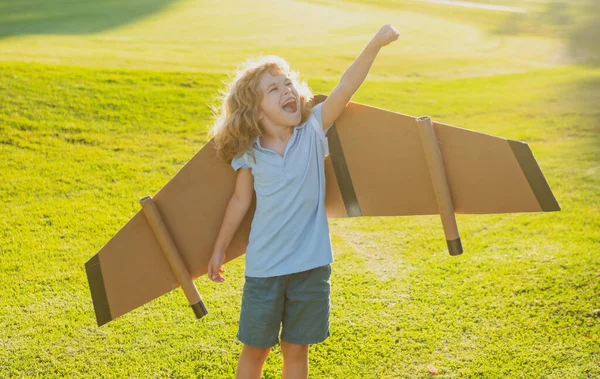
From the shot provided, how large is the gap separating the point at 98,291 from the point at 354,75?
134 centimetres

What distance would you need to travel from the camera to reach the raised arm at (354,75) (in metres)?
2.54

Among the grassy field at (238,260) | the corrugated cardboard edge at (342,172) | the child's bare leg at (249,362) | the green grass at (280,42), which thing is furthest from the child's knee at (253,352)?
the green grass at (280,42)

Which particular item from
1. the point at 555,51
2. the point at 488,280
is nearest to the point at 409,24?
the point at 555,51

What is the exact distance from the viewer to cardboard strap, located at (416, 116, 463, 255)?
261 centimetres

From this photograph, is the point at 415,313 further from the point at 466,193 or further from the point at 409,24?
the point at 409,24

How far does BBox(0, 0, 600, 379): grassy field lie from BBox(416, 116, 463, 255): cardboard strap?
0.87 m

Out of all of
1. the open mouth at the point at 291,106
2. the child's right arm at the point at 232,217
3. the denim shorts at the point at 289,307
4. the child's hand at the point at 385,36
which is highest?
the child's hand at the point at 385,36

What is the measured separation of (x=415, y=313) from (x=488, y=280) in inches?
25.2

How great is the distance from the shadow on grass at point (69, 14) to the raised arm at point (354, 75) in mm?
9971

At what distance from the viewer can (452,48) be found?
13555 millimetres

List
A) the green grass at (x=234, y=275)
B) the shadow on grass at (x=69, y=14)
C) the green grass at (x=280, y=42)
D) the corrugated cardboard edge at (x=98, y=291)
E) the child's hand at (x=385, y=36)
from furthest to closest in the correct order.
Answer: the shadow on grass at (x=69, y=14), the green grass at (x=280, y=42), the green grass at (x=234, y=275), the corrugated cardboard edge at (x=98, y=291), the child's hand at (x=385, y=36)

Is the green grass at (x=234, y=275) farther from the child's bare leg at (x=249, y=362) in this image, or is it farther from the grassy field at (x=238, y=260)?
the child's bare leg at (x=249, y=362)

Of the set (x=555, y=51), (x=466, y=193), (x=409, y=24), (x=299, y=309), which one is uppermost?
(x=466, y=193)

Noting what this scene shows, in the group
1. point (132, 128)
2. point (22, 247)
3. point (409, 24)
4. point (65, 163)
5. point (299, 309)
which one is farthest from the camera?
point (409, 24)
